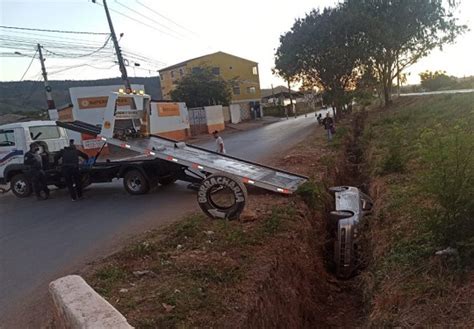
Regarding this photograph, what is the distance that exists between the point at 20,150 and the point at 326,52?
78.9 feet

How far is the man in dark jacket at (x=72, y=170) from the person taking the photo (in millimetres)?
11062

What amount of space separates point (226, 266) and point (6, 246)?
473 centimetres

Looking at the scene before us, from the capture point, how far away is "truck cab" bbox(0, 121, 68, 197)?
12297mm

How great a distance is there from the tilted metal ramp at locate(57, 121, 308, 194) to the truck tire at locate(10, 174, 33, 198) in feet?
7.55

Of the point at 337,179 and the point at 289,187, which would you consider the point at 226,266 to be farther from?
the point at 337,179

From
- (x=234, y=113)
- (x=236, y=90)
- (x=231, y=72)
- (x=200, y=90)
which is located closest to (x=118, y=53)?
(x=200, y=90)

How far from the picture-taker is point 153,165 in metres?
11.3

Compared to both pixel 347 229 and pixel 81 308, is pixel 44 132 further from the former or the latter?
pixel 81 308

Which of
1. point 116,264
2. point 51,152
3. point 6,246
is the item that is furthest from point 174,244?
point 51,152

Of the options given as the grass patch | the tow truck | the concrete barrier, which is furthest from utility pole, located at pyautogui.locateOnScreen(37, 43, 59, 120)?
the concrete barrier

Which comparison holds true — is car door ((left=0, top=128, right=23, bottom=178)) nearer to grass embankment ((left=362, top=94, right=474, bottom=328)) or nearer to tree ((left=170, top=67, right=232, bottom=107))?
grass embankment ((left=362, top=94, right=474, bottom=328))

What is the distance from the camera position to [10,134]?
490 inches

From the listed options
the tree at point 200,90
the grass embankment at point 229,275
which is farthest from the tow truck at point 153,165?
the tree at point 200,90

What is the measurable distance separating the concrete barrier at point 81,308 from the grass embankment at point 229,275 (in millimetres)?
513
